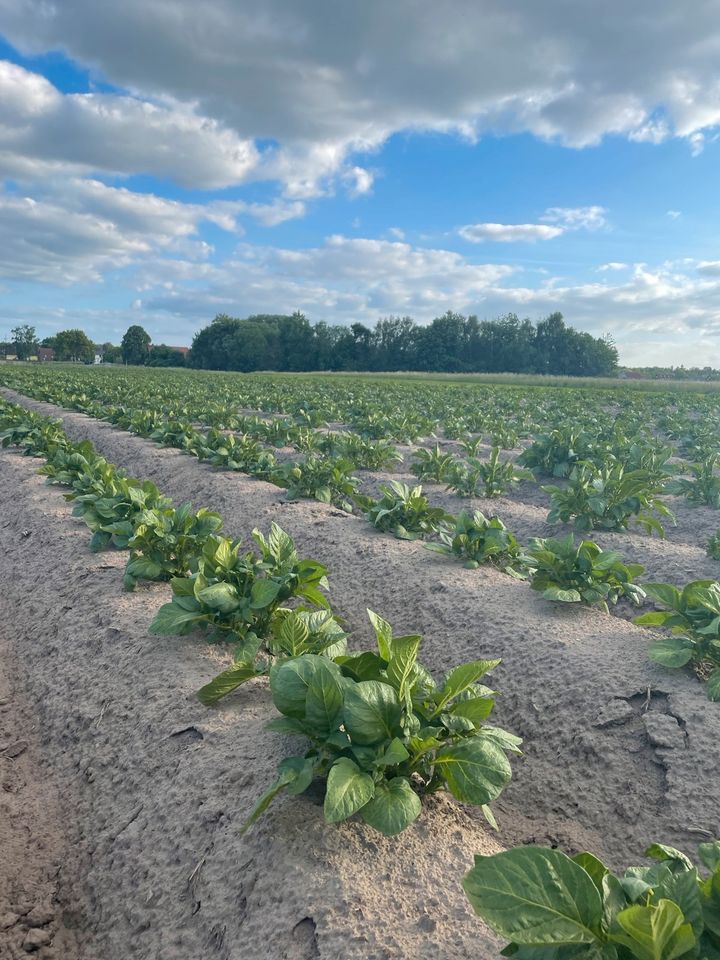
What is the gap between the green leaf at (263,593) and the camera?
11.6 feet

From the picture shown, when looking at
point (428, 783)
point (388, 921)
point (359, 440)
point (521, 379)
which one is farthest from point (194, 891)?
point (521, 379)

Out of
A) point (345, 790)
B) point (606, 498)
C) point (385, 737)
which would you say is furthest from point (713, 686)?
point (606, 498)

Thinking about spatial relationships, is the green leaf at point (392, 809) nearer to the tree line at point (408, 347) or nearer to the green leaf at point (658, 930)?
the green leaf at point (658, 930)

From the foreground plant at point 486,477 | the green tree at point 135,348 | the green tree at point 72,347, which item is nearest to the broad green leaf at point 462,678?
the foreground plant at point 486,477

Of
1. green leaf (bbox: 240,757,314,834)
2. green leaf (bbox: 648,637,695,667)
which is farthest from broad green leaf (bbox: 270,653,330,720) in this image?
green leaf (bbox: 648,637,695,667)

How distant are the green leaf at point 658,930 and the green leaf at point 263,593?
2.32m

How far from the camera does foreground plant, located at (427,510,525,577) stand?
536cm

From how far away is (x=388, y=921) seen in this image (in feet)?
6.70

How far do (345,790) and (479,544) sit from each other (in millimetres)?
3495

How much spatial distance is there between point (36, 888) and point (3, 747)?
1184 mm

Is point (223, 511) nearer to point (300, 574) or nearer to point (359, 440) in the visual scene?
point (359, 440)

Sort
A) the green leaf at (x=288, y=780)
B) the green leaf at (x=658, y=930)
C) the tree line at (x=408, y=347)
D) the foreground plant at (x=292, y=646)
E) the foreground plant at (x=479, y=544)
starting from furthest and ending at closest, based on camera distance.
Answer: the tree line at (x=408, y=347), the foreground plant at (x=479, y=544), the foreground plant at (x=292, y=646), the green leaf at (x=288, y=780), the green leaf at (x=658, y=930)

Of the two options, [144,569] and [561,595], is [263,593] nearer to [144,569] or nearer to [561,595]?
[144,569]

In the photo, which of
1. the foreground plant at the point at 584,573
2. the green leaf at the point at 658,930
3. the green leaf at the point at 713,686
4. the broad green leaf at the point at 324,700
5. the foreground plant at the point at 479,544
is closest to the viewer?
the green leaf at the point at 658,930
